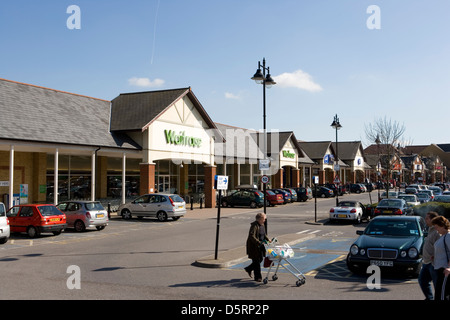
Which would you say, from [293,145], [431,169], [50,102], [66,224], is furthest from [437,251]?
[431,169]

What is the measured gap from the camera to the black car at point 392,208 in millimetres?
23172

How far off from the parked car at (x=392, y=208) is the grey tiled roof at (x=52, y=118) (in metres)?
16.2

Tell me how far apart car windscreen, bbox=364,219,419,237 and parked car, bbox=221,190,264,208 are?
24272 millimetres

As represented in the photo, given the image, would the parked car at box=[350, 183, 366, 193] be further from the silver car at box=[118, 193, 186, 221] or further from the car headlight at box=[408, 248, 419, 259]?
the car headlight at box=[408, 248, 419, 259]

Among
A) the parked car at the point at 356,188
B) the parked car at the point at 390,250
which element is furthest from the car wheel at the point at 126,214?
the parked car at the point at 356,188

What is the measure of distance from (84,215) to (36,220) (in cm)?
261

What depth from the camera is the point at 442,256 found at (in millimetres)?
6953

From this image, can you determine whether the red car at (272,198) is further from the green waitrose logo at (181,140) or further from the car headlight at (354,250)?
the car headlight at (354,250)

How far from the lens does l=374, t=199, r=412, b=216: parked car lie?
76.0 ft

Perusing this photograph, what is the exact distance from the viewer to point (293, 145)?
182ft

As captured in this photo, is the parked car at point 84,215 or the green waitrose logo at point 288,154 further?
the green waitrose logo at point 288,154

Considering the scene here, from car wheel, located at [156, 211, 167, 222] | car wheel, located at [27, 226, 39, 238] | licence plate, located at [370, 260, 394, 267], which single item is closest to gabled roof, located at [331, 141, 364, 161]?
car wheel, located at [156, 211, 167, 222]
